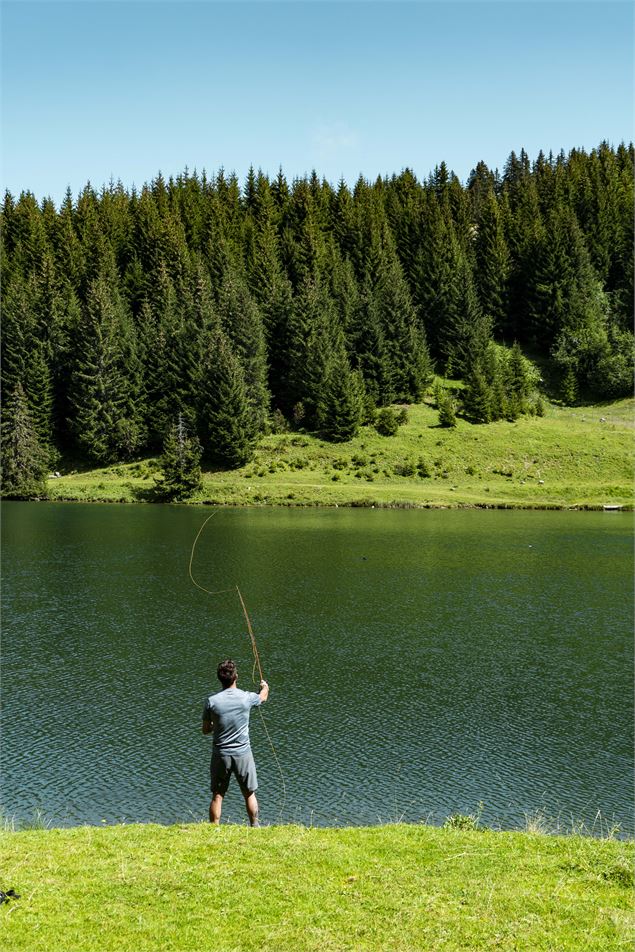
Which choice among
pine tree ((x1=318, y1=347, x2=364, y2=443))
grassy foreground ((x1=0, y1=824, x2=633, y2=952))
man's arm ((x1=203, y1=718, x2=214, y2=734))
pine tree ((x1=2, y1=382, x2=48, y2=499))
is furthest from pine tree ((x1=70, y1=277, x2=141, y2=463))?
grassy foreground ((x1=0, y1=824, x2=633, y2=952))

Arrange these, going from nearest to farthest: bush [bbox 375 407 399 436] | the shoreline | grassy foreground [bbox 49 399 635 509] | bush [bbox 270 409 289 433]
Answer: the shoreline → grassy foreground [bbox 49 399 635 509] → bush [bbox 375 407 399 436] → bush [bbox 270 409 289 433]

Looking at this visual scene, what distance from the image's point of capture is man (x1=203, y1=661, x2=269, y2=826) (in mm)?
12508

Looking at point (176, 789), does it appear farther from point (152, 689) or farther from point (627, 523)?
point (627, 523)

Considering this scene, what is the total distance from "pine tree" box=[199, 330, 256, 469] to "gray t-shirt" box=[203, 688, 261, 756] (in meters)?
75.3

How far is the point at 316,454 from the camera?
297ft

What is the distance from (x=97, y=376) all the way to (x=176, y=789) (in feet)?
272

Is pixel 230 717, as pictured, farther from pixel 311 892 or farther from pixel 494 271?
pixel 494 271

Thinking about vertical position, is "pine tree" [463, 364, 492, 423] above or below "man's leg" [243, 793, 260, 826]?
above

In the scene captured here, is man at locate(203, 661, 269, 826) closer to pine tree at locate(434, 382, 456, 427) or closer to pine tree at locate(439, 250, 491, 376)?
pine tree at locate(434, 382, 456, 427)

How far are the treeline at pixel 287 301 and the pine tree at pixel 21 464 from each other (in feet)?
1.22

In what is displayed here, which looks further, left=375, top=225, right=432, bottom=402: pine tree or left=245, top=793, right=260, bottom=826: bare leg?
left=375, top=225, right=432, bottom=402: pine tree

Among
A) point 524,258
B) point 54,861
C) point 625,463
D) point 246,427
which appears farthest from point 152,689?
point 524,258

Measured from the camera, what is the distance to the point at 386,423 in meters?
93.8

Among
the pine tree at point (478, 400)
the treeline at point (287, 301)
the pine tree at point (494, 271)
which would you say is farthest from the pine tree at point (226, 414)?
the pine tree at point (494, 271)
